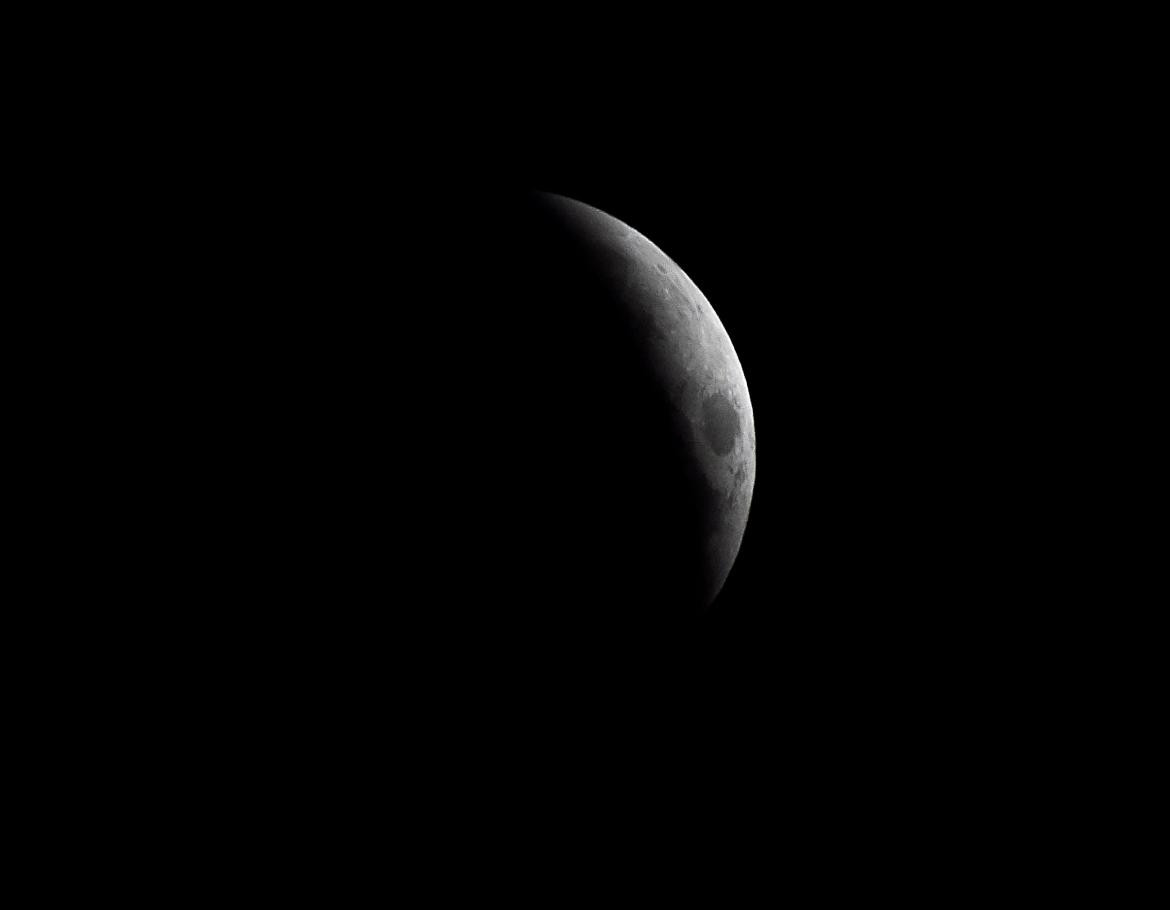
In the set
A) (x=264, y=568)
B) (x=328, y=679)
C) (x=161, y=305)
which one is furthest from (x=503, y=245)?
(x=328, y=679)

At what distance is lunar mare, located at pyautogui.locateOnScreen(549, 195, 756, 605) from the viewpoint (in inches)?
130

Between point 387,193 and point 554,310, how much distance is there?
2.21ft

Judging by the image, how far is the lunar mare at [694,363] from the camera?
10.8ft

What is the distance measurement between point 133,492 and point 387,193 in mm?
1196

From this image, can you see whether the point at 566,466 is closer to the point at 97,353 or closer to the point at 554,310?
the point at 554,310

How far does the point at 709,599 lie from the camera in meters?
3.70

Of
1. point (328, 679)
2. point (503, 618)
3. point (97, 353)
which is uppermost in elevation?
point (97, 353)

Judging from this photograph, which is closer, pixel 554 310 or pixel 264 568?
pixel 264 568

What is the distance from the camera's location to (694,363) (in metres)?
3.40

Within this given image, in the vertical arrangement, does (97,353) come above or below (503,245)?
below

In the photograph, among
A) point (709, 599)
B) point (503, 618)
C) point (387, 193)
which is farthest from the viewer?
point (709, 599)

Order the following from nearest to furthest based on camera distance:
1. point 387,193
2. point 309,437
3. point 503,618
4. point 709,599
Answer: point 309,437, point 503,618, point 387,193, point 709,599

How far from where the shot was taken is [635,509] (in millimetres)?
3084

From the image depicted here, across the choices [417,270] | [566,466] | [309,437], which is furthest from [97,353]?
[566,466]
